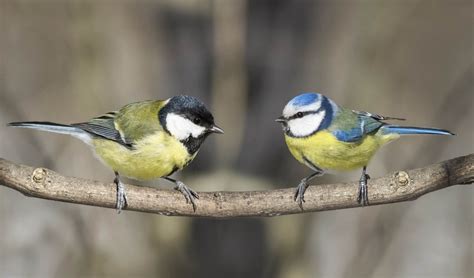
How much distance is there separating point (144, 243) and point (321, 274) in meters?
0.94

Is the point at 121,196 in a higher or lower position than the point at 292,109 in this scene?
lower

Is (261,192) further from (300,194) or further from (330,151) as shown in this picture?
(330,151)

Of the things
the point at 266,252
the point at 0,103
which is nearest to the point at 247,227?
the point at 266,252

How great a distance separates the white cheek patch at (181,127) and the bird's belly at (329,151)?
0.26 metres

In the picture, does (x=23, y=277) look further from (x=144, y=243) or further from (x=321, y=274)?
(x=321, y=274)

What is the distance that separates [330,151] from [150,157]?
0.53 meters

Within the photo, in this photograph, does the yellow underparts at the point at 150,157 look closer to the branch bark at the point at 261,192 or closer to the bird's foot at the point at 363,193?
the branch bark at the point at 261,192

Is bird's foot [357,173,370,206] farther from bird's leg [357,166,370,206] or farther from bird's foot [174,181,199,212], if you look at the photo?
bird's foot [174,181,199,212]

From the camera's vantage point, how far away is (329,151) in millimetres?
2027

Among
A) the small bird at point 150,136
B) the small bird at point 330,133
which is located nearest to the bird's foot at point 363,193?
the small bird at point 330,133

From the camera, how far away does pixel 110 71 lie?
3.45m

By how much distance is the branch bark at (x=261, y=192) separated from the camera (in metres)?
1.83

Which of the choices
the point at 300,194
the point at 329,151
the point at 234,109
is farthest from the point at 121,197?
the point at 234,109

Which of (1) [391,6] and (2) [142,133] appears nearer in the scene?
(2) [142,133]
